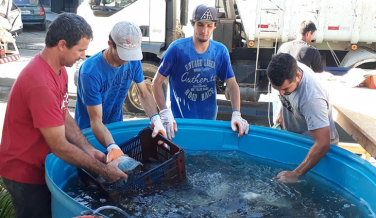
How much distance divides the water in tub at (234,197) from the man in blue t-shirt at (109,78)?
0.40 meters

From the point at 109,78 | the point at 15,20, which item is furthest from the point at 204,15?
the point at 15,20

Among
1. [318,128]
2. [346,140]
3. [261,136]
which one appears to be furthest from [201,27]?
[346,140]

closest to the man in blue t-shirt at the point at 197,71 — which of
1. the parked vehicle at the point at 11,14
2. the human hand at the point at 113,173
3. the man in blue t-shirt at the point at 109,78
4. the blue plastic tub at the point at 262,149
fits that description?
the blue plastic tub at the point at 262,149

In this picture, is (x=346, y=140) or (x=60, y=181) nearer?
(x=60, y=181)

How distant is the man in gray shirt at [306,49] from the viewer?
17.4 feet

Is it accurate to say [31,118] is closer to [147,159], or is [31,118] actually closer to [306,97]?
[147,159]

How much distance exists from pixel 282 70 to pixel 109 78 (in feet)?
4.34

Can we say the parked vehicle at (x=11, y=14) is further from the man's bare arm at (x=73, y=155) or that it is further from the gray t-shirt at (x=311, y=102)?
the gray t-shirt at (x=311, y=102)

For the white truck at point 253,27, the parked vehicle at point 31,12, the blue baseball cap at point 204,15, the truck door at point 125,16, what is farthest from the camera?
the parked vehicle at point 31,12

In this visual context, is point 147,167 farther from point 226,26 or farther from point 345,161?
point 226,26

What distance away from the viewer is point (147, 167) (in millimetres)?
3225

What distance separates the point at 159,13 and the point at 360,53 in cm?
356

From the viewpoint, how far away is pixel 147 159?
11.1ft

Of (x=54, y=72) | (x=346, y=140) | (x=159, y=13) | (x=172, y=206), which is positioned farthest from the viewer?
(x=159, y=13)
